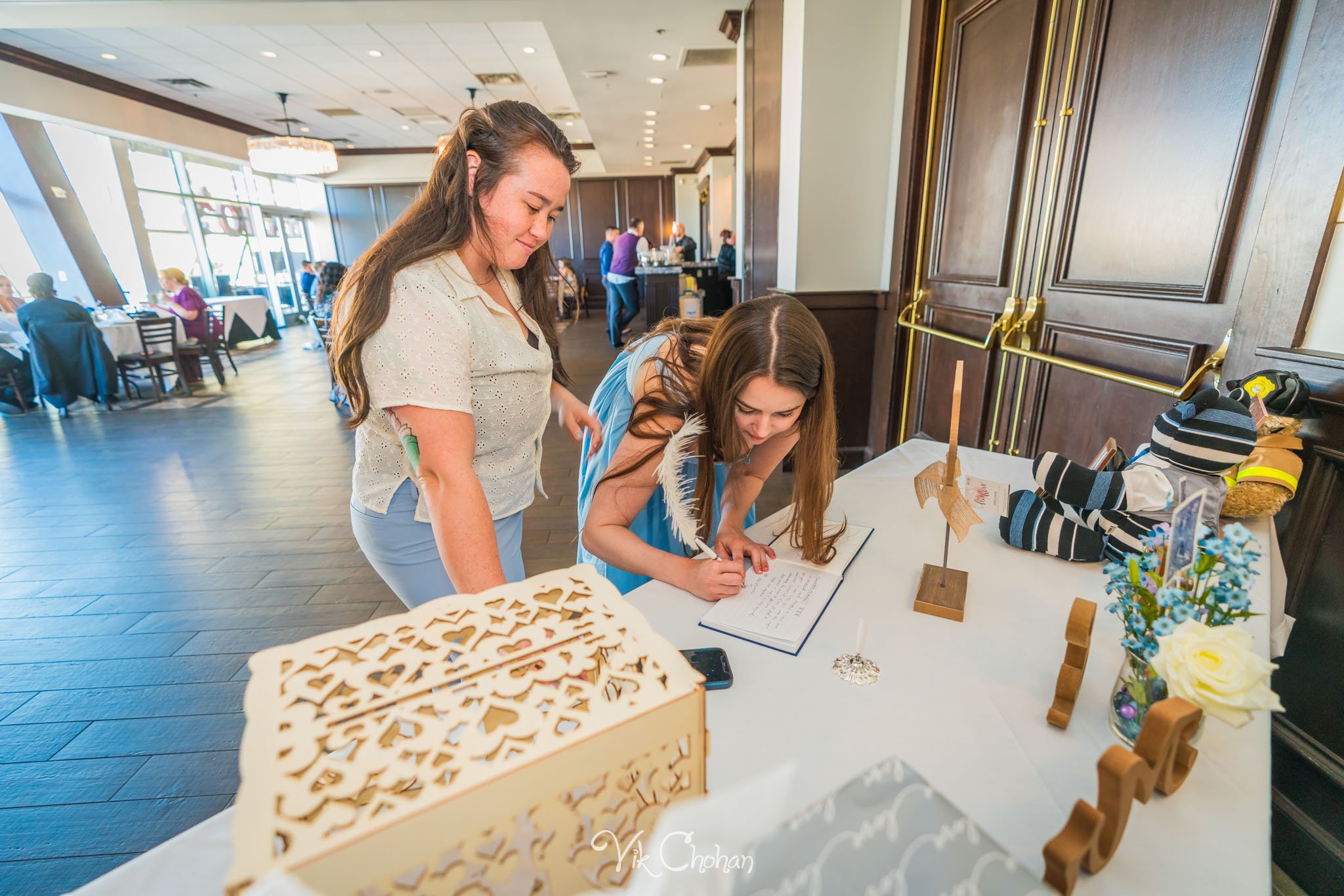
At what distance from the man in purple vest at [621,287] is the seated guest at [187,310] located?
4794mm

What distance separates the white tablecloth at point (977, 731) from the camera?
0.62 metres

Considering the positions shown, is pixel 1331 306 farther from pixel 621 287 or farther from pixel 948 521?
pixel 621 287

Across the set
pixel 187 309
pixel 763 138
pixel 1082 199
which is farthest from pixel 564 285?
pixel 1082 199

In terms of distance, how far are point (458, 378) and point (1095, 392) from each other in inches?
84.8

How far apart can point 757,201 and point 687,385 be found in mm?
3564

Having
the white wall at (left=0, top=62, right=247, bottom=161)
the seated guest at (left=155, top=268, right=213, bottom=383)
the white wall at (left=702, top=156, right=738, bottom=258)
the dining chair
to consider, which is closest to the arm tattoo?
the dining chair

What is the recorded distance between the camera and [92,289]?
26.4 feet

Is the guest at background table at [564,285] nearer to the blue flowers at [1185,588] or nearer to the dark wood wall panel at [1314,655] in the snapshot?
the dark wood wall panel at [1314,655]

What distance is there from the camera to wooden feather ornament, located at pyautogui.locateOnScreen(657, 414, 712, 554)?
122 centimetres

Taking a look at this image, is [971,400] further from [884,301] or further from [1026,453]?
[884,301]

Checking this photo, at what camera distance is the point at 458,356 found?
95 cm

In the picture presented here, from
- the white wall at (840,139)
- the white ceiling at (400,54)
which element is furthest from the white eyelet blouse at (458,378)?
the white ceiling at (400,54)

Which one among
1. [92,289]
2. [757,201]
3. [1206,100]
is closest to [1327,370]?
[1206,100]

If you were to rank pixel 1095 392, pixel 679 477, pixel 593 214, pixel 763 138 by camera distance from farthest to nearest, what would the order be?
pixel 593 214 < pixel 763 138 < pixel 1095 392 < pixel 679 477
